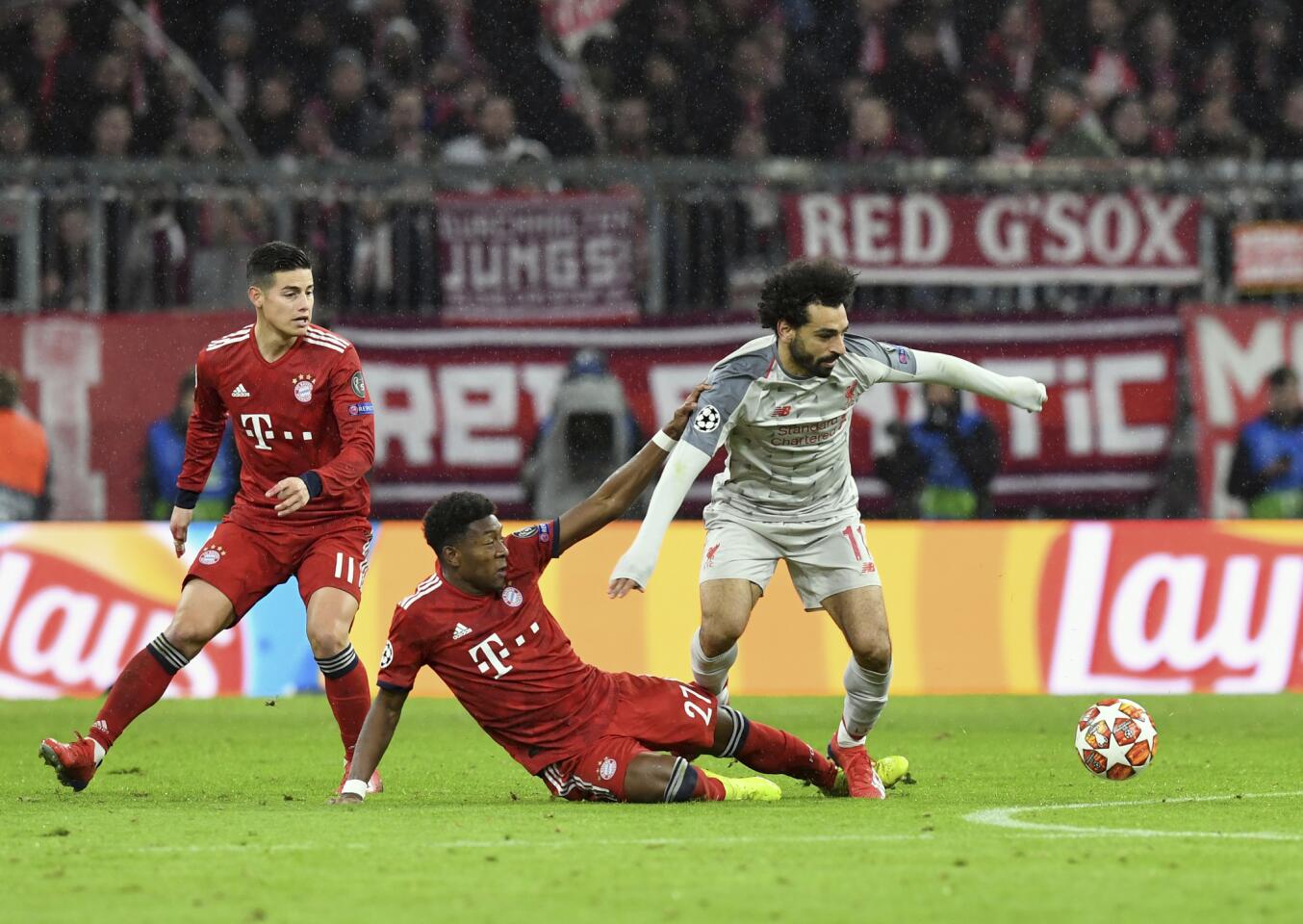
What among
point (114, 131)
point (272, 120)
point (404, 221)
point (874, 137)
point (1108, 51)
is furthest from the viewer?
point (1108, 51)

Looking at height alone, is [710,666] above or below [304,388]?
below

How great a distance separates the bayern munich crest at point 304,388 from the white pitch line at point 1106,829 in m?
3.04

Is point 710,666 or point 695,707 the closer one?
point 695,707

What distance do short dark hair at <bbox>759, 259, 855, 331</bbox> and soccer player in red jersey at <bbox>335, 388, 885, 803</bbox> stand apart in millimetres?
758

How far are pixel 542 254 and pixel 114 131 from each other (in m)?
3.29

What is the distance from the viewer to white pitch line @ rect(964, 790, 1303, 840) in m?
6.83

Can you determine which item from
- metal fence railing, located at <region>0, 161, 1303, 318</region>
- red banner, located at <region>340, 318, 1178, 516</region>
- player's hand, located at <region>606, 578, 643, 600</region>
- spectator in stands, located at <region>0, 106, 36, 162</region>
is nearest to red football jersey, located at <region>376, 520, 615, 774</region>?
player's hand, located at <region>606, 578, 643, 600</region>

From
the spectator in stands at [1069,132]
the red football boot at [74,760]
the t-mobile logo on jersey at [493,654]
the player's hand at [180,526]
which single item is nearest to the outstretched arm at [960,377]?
the t-mobile logo on jersey at [493,654]

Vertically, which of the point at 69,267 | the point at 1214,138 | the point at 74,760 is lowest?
the point at 74,760

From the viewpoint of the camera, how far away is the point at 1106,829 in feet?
23.2

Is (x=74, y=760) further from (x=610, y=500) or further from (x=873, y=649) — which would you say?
(x=873, y=649)

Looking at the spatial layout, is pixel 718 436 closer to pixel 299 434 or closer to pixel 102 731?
pixel 299 434

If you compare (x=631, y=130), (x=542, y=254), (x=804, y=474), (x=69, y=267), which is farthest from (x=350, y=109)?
(x=804, y=474)

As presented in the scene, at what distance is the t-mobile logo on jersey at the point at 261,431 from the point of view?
28.4 feet
